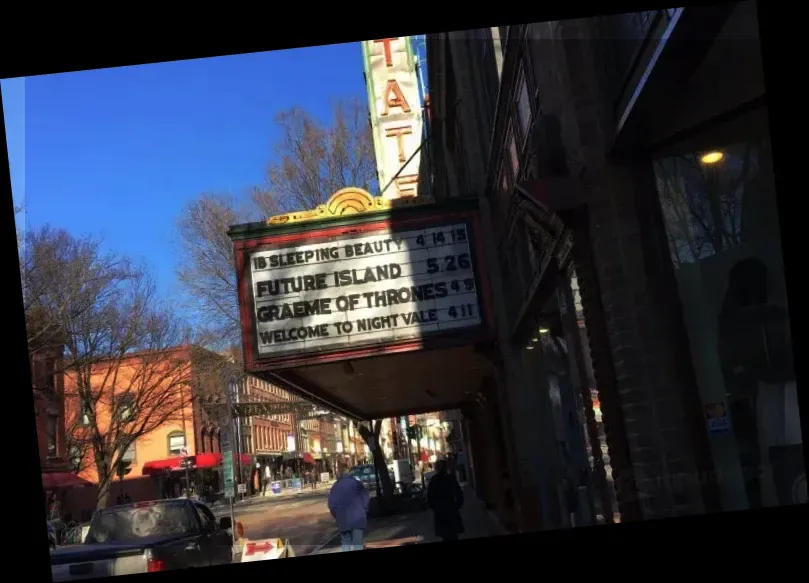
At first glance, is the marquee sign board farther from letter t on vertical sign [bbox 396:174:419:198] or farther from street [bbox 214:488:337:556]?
letter t on vertical sign [bbox 396:174:419:198]

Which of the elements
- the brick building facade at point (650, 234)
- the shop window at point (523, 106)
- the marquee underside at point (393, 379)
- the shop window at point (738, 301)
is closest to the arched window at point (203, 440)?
the marquee underside at point (393, 379)

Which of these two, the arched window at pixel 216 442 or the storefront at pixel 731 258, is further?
the arched window at pixel 216 442

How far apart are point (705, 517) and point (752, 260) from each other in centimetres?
150

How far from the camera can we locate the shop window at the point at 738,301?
4238mm

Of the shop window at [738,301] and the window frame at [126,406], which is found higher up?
the window frame at [126,406]

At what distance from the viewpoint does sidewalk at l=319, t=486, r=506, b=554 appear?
14935mm

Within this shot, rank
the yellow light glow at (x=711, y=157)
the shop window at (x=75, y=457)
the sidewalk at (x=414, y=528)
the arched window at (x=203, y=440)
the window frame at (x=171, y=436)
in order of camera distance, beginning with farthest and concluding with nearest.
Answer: the arched window at (x=203, y=440) < the window frame at (x=171, y=436) < the shop window at (x=75, y=457) < the sidewalk at (x=414, y=528) < the yellow light glow at (x=711, y=157)

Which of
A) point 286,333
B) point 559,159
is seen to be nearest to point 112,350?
point 286,333

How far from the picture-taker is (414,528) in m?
18.0

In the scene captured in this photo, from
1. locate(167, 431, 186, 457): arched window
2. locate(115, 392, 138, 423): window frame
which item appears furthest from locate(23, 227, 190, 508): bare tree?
locate(167, 431, 186, 457): arched window

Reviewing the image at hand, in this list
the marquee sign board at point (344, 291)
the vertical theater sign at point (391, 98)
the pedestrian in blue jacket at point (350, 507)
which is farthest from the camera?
the vertical theater sign at point (391, 98)

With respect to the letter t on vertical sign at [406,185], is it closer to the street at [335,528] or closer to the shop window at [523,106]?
the street at [335,528]

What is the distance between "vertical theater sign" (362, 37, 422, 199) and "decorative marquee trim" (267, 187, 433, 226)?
11.3m

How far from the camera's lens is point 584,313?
5863 mm
